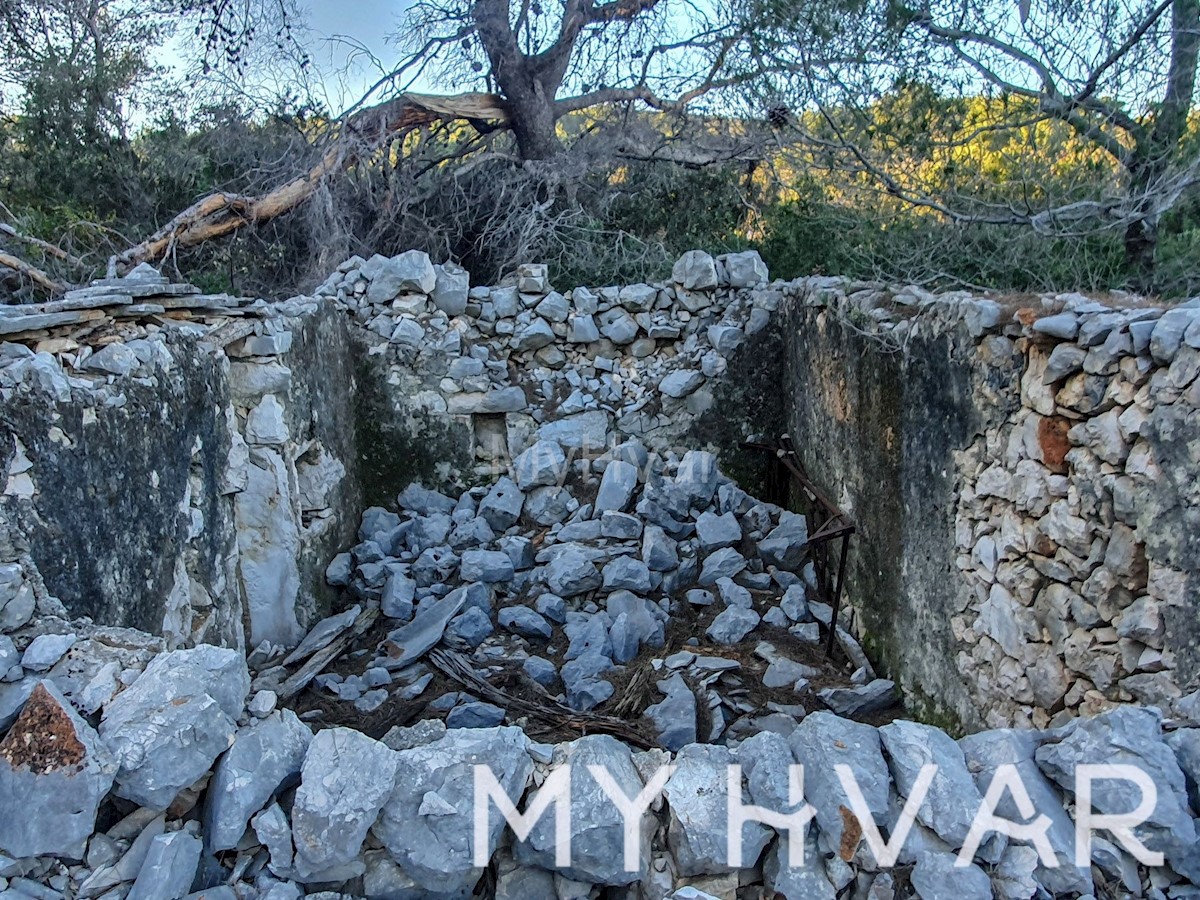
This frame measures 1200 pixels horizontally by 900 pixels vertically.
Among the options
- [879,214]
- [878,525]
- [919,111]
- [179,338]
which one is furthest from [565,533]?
[919,111]

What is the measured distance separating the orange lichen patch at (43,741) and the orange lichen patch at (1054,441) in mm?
2739

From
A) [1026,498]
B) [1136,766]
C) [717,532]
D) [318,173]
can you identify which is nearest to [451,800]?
[1136,766]

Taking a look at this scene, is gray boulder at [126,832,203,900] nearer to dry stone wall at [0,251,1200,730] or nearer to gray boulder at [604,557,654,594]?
dry stone wall at [0,251,1200,730]

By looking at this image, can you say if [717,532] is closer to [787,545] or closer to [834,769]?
[787,545]

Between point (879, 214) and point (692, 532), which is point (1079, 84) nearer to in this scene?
point (879, 214)

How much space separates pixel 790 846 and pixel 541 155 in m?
7.42

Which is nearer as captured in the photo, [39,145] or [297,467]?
[297,467]

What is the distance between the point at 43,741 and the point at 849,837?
5.10ft

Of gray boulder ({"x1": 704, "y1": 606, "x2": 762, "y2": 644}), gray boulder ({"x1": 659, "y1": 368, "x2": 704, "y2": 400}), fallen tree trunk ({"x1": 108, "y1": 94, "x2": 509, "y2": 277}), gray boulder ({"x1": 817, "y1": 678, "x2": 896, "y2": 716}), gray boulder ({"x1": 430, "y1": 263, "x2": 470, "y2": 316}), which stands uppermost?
fallen tree trunk ({"x1": 108, "y1": 94, "x2": 509, "y2": 277})

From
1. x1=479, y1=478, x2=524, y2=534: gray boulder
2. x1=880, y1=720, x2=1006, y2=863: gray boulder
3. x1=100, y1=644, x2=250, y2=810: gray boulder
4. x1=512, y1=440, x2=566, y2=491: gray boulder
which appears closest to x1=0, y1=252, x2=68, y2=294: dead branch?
x1=479, y1=478, x2=524, y2=534: gray boulder

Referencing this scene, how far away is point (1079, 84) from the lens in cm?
545

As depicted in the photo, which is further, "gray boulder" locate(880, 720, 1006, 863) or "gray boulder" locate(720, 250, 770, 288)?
"gray boulder" locate(720, 250, 770, 288)

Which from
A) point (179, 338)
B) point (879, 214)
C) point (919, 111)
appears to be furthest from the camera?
point (879, 214)

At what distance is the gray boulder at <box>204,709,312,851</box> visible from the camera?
167 centimetres
